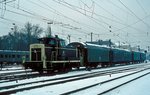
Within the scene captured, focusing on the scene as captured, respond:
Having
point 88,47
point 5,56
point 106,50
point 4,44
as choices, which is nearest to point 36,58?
point 88,47

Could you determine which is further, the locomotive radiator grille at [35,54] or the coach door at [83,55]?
the coach door at [83,55]

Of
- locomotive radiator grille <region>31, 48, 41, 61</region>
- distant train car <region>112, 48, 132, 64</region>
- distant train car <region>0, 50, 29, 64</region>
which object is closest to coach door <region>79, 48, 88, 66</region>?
locomotive radiator grille <region>31, 48, 41, 61</region>

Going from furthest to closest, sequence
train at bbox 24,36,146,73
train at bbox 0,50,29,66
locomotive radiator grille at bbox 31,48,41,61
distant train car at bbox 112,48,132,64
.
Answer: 1. distant train car at bbox 112,48,132,64
2. train at bbox 0,50,29,66
3. locomotive radiator grille at bbox 31,48,41,61
4. train at bbox 24,36,146,73

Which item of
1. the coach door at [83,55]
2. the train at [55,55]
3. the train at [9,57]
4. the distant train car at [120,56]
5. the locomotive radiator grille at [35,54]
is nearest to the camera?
the train at [55,55]

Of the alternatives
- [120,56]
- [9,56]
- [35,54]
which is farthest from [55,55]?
[120,56]

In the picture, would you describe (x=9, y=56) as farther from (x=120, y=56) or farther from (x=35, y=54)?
(x=35, y=54)

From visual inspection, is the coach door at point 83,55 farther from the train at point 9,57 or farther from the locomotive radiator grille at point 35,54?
the train at point 9,57

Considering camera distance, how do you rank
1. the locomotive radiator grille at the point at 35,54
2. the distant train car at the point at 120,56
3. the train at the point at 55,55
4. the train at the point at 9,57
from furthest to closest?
the distant train car at the point at 120,56 → the train at the point at 9,57 → the locomotive radiator grille at the point at 35,54 → the train at the point at 55,55

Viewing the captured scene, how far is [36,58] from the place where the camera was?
26.8 m

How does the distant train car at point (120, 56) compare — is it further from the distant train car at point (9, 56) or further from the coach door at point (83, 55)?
the distant train car at point (9, 56)

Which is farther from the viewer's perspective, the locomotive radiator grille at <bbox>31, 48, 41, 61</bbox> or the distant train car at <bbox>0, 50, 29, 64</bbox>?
the distant train car at <bbox>0, 50, 29, 64</bbox>

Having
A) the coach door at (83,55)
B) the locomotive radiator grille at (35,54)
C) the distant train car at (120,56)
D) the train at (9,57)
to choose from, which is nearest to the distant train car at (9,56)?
the train at (9,57)

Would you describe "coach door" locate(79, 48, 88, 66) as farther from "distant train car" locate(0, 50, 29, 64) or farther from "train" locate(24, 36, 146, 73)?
"distant train car" locate(0, 50, 29, 64)

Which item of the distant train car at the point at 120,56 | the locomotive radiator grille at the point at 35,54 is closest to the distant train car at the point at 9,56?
the distant train car at the point at 120,56
